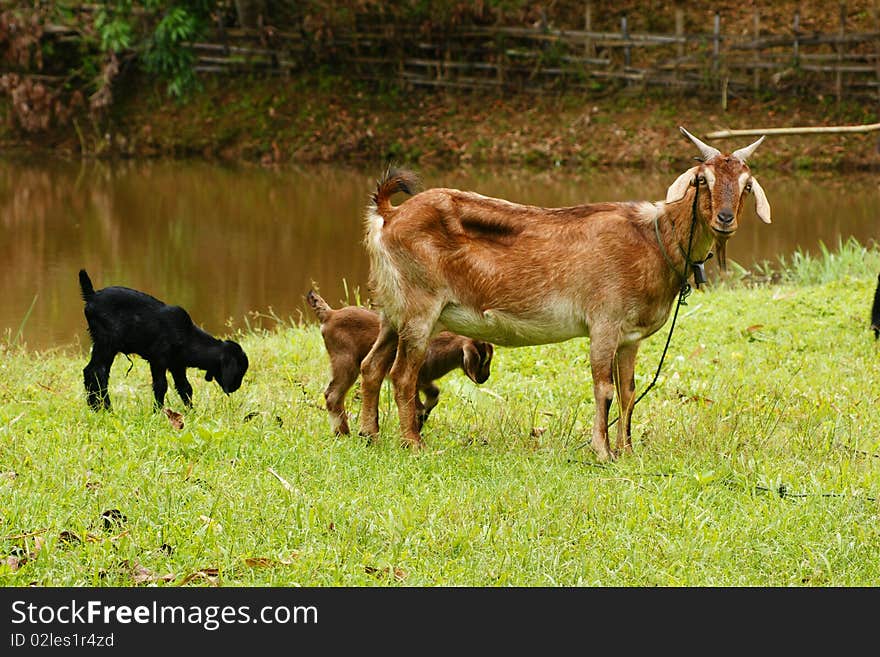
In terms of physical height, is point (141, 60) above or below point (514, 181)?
above

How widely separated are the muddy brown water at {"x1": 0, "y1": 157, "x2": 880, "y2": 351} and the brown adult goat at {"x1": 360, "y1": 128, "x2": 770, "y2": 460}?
12.6 ft

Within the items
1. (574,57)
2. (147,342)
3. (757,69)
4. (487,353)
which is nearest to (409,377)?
(487,353)

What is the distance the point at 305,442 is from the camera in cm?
606

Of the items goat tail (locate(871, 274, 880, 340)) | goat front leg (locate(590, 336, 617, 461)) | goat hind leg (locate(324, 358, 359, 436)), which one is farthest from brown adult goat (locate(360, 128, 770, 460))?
goat tail (locate(871, 274, 880, 340))

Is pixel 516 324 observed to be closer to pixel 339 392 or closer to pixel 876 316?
pixel 339 392

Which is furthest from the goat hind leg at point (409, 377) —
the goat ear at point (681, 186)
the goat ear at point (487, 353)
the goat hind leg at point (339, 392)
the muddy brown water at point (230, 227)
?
the muddy brown water at point (230, 227)

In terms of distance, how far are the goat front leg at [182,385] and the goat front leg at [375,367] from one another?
3.24 feet

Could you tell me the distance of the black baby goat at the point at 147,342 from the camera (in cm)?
623

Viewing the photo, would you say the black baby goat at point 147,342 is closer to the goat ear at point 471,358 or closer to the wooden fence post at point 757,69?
the goat ear at point 471,358

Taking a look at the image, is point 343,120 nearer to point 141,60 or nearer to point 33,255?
point 141,60

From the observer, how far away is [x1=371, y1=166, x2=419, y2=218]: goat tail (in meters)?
6.32

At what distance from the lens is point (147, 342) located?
629 centimetres
